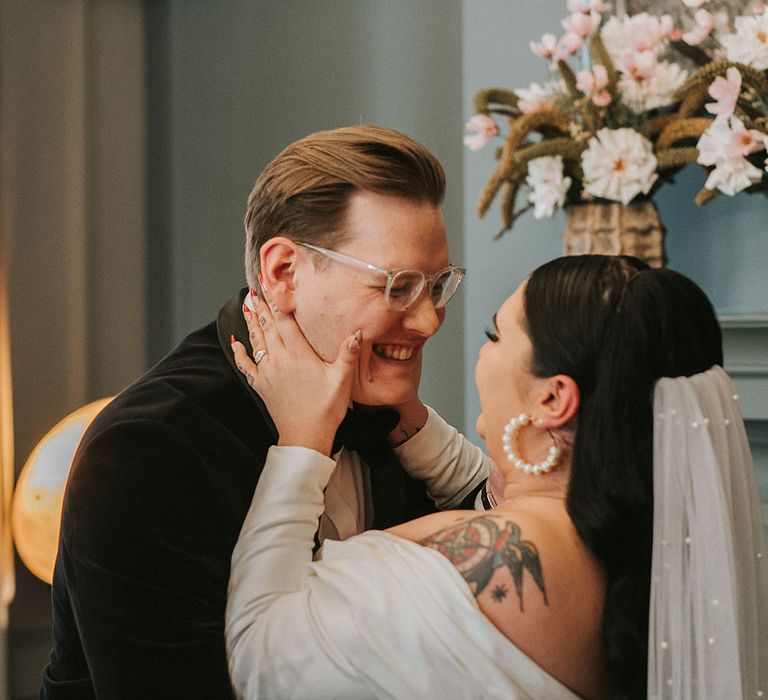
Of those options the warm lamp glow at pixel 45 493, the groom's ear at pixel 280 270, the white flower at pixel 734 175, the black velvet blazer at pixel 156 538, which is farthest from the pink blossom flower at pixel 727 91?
the warm lamp glow at pixel 45 493

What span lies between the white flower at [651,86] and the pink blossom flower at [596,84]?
5cm

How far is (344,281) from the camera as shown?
5.64ft

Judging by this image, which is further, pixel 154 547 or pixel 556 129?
pixel 556 129

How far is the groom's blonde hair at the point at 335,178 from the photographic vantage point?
1718 millimetres

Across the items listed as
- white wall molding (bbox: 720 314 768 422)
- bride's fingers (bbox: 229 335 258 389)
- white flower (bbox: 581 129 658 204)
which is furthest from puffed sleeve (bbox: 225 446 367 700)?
white wall molding (bbox: 720 314 768 422)

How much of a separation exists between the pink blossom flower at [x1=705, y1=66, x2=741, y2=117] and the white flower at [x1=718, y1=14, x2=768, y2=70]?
72mm

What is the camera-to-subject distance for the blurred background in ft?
10.5

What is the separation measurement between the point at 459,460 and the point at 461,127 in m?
1.80

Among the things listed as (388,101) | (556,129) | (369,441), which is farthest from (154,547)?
(388,101)

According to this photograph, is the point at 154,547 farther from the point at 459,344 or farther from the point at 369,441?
the point at 459,344

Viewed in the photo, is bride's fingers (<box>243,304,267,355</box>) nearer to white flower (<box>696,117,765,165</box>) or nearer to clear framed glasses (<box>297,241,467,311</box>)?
clear framed glasses (<box>297,241,467,311</box>)

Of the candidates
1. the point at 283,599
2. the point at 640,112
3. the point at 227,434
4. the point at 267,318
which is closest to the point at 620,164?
the point at 640,112

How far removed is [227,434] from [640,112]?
4.95 feet

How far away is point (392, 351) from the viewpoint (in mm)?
1775
